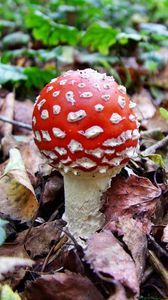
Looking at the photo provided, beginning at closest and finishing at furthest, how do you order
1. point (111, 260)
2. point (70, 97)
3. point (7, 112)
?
point (111, 260), point (70, 97), point (7, 112)

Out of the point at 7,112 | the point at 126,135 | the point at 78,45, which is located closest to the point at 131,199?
the point at 126,135

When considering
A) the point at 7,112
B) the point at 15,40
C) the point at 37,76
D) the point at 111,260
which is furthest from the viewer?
the point at 15,40

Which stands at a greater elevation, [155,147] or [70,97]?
[70,97]

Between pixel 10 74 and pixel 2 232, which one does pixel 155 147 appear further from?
pixel 10 74

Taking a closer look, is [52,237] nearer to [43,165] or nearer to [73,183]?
[73,183]

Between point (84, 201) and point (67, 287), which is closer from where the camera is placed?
point (67, 287)

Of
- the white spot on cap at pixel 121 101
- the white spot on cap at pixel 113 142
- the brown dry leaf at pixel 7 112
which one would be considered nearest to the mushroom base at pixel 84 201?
the white spot on cap at pixel 113 142

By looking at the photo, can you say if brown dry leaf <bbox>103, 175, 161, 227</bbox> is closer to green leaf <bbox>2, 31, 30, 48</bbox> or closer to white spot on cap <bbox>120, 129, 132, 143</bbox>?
white spot on cap <bbox>120, 129, 132, 143</bbox>
